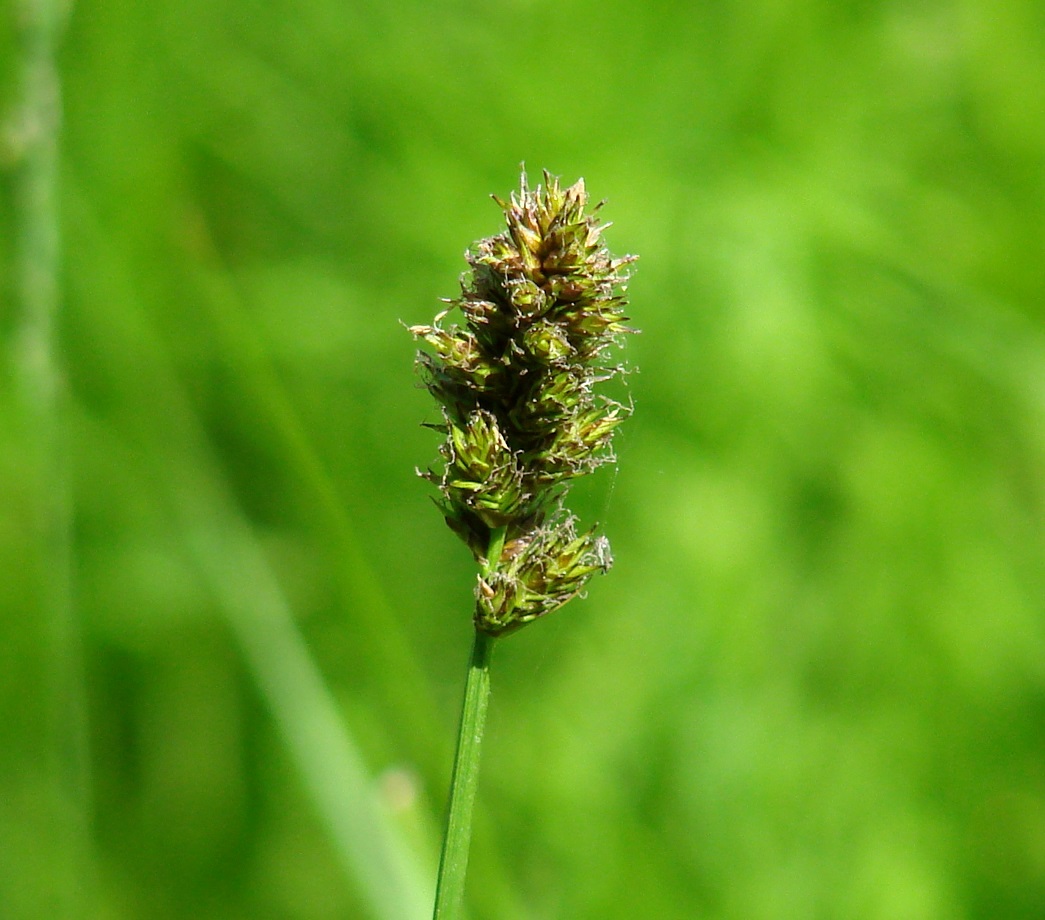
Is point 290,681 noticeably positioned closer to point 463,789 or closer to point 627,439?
point 463,789

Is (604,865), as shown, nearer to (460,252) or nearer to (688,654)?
(688,654)

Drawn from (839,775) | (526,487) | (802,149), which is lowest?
(526,487)

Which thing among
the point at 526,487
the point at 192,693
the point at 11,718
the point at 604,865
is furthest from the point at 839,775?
the point at 526,487

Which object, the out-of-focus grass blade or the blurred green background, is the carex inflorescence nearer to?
the out-of-focus grass blade

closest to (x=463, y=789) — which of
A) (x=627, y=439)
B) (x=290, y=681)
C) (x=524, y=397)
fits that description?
(x=524, y=397)

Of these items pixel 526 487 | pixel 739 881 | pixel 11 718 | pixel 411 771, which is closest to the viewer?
pixel 526 487

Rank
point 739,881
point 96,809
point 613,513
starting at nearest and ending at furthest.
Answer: point 739,881 < point 96,809 < point 613,513

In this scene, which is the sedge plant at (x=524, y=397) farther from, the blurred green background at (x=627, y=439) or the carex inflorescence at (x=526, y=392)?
the blurred green background at (x=627, y=439)
